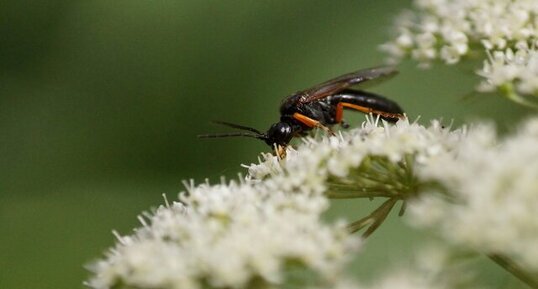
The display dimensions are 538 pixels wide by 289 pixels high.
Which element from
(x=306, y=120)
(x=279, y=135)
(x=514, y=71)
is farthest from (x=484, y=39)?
(x=279, y=135)

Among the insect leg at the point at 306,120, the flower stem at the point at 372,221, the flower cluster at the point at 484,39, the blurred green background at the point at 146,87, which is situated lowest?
the flower stem at the point at 372,221

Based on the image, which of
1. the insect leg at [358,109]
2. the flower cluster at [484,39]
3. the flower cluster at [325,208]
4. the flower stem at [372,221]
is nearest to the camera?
the flower cluster at [325,208]

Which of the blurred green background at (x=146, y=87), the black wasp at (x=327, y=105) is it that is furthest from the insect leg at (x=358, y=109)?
the blurred green background at (x=146, y=87)

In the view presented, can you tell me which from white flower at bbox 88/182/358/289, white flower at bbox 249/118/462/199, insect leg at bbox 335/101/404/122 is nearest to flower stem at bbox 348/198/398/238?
white flower at bbox 249/118/462/199

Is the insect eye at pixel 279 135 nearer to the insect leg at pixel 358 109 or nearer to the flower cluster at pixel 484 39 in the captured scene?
the insect leg at pixel 358 109

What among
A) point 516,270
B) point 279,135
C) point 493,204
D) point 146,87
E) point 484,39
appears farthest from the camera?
point 146,87

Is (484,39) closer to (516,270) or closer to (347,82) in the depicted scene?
(347,82)
